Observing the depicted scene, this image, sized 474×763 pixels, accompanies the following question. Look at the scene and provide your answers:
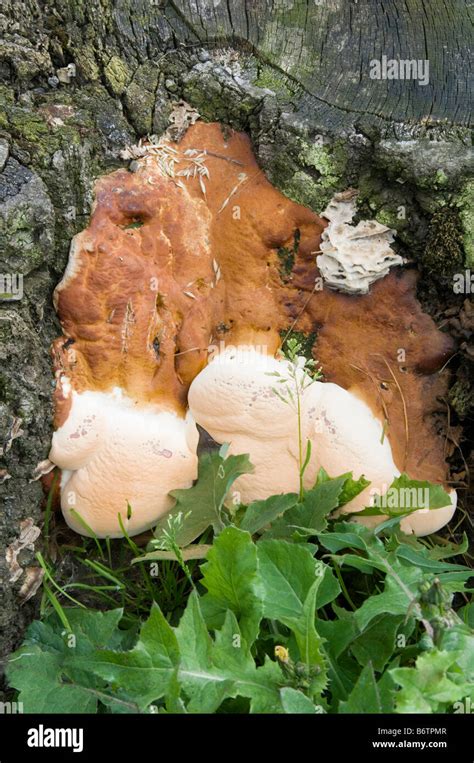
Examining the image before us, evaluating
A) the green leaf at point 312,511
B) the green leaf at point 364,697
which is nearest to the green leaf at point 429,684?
the green leaf at point 364,697

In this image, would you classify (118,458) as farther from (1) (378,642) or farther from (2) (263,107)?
(2) (263,107)

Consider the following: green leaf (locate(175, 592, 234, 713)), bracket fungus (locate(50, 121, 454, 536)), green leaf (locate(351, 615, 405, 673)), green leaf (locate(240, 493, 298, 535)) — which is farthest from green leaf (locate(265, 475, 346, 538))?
green leaf (locate(175, 592, 234, 713))

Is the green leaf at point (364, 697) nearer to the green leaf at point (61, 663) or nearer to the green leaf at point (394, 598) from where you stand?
the green leaf at point (394, 598)

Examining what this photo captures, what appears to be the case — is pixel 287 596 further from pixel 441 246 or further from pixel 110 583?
pixel 441 246

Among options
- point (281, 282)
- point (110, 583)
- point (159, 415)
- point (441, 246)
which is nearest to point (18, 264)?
point (159, 415)

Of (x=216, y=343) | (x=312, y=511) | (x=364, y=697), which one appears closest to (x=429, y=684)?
(x=364, y=697)

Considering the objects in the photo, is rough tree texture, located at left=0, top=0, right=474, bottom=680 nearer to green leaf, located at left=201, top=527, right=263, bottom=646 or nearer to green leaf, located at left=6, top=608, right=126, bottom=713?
green leaf, located at left=6, top=608, right=126, bottom=713
